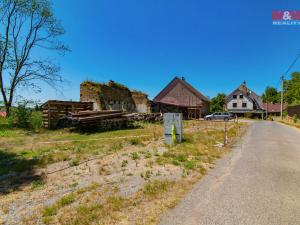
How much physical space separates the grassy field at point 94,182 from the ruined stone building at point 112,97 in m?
12.8

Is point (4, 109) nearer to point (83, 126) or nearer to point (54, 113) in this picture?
point (54, 113)

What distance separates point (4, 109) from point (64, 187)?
54.1 ft

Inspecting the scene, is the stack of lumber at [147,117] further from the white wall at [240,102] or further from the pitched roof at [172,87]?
the white wall at [240,102]

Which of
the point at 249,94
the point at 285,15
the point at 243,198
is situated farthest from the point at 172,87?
the point at 243,198

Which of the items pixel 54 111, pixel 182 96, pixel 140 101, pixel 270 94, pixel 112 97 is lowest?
pixel 54 111

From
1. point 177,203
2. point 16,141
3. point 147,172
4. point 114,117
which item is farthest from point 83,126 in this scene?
point 177,203

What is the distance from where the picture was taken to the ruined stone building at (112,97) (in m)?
20.9

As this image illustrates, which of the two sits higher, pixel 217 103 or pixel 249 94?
pixel 249 94

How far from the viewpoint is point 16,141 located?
10.2 m

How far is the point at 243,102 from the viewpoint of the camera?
4962 cm

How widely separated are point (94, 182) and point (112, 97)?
62.0 ft

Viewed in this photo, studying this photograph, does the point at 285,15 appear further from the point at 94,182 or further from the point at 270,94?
the point at 270,94

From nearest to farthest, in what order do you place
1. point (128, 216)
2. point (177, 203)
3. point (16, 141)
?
point (128, 216), point (177, 203), point (16, 141)

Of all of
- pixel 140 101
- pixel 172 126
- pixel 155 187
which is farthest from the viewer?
pixel 140 101
